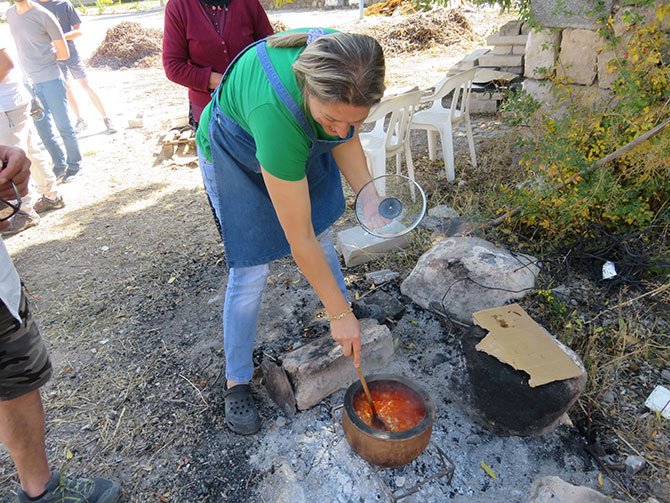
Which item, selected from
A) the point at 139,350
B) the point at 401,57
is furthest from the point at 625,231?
the point at 401,57

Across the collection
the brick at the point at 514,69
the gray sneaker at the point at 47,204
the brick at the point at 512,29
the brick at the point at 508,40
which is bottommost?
the gray sneaker at the point at 47,204

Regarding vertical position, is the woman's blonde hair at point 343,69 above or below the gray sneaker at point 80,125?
above

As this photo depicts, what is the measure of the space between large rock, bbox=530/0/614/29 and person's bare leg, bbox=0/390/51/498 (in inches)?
167

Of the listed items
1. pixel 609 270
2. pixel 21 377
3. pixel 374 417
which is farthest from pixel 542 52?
pixel 21 377

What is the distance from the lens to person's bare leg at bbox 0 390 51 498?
178cm

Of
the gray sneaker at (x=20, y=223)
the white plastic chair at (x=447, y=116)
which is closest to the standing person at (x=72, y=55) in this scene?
the gray sneaker at (x=20, y=223)

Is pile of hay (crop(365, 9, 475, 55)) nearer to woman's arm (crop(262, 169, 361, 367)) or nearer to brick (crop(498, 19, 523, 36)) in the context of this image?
brick (crop(498, 19, 523, 36))

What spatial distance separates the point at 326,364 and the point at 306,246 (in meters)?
A: 0.95

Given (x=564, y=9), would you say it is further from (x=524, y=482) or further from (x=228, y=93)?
(x=524, y=482)

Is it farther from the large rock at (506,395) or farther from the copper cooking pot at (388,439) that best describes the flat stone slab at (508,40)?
the copper cooking pot at (388,439)

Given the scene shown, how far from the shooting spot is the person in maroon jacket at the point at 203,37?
9.57ft

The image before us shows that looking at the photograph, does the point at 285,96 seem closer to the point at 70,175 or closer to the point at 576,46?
the point at 576,46

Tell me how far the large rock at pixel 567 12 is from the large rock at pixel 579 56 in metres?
0.07

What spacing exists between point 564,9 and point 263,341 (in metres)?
3.53
